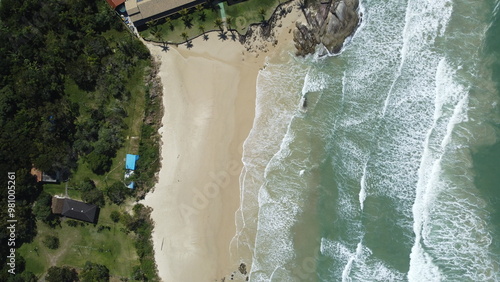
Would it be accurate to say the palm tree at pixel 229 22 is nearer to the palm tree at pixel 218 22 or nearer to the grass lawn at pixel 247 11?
the grass lawn at pixel 247 11

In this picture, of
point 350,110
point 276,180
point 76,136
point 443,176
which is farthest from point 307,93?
point 76,136

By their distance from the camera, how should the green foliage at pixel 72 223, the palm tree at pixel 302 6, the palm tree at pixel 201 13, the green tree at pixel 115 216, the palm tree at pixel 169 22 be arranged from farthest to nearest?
1. the green foliage at pixel 72 223
2. the palm tree at pixel 169 22
3. the green tree at pixel 115 216
4. the palm tree at pixel 201 13
5. the palm tree at pixel 302 6

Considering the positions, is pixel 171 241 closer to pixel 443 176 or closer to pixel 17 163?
pixel 17 163

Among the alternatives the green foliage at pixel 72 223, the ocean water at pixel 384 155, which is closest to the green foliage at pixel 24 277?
the green foliage at pixel 72 223

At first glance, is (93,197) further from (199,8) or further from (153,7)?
(199,8)

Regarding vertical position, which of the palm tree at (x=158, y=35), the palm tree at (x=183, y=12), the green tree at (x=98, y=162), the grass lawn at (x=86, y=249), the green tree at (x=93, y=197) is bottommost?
the grass lawn at (x=86, y=249)

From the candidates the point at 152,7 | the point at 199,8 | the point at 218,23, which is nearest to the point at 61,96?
the point at 152,7
